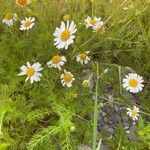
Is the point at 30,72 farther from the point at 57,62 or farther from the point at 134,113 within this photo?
the point at 134,113

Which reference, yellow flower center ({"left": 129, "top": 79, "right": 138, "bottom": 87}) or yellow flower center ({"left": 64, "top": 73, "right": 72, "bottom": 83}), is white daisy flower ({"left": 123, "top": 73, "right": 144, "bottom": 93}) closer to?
yellow flower center ({"left": 129, "top": 79, "right": 138, "bottom": 87})

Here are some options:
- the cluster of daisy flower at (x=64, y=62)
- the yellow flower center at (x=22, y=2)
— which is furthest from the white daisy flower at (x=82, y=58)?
the yellow flower center at (x=22, y=2)

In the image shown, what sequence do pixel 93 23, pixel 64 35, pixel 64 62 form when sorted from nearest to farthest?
pixel 64 35, pixel 64 62, pixel 93 23

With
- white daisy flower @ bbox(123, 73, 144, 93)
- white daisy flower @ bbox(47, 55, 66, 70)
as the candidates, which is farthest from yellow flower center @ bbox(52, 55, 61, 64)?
white daisy flower @ bbox(123, 73, 144, 93)

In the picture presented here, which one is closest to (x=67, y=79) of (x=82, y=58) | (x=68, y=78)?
(x=68, y=78)

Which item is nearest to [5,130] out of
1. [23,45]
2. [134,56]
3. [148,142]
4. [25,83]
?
[25,83]
